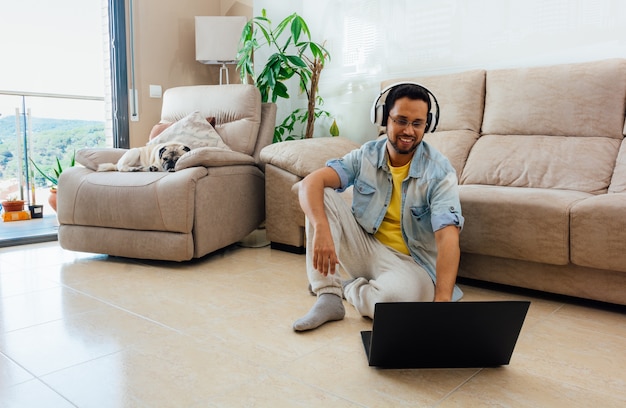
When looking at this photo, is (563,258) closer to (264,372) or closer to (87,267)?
(264,372)

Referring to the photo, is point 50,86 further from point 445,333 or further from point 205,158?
point 445,333

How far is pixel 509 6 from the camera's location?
113 inches

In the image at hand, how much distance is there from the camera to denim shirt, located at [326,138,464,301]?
5.69ft

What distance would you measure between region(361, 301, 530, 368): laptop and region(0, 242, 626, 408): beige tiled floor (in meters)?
0.04

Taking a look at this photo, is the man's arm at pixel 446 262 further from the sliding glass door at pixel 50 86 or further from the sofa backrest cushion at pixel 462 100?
the sliding glass door at pixel 50 86

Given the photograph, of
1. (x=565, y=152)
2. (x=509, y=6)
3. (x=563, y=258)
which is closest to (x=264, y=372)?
(x=563, y=258)

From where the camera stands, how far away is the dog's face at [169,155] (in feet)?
9.25

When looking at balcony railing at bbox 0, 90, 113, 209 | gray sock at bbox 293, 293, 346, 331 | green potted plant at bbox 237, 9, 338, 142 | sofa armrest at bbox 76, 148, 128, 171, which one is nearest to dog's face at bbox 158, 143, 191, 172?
sofa armrest at bbox 76, 148, 128, 171

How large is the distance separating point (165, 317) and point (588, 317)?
5.17 feet

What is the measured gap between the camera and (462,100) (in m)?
2.81

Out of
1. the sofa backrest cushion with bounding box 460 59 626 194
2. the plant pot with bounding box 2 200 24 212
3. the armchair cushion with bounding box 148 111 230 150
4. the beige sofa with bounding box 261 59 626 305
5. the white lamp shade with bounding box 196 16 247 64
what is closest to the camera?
the beige sofa with bounding box 261 59 626 305

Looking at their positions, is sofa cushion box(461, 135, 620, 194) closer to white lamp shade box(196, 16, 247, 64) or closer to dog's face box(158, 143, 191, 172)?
dog's face box(158, 143, 191, 172)

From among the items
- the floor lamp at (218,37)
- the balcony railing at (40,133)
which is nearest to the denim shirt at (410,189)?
the floor lamp at (218,37)

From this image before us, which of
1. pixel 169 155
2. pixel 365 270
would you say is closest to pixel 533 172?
pixel 365 270
